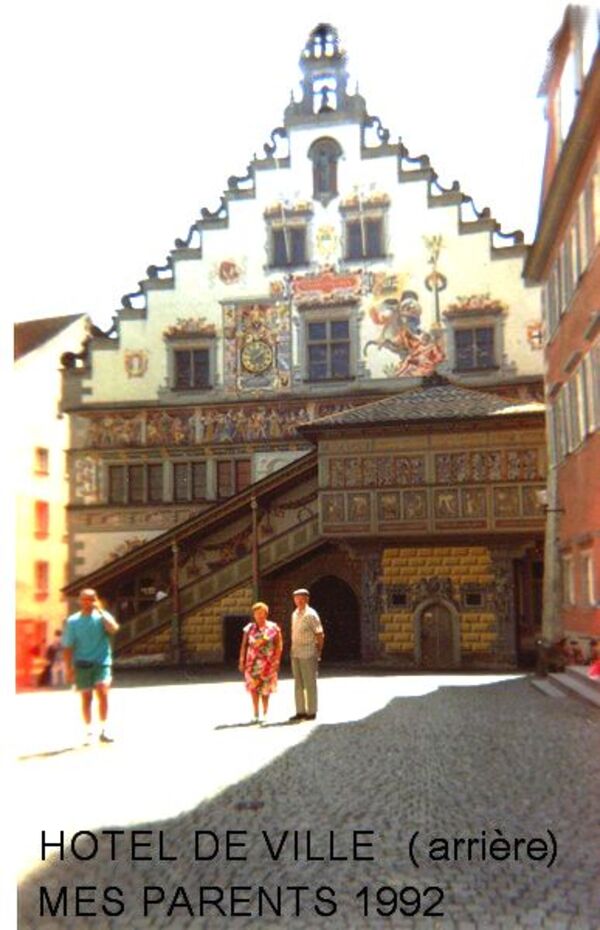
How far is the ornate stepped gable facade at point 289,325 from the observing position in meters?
28.8

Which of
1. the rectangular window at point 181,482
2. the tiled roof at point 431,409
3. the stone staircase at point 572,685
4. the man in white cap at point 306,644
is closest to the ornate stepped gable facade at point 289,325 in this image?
the rectangular window at point 181,482

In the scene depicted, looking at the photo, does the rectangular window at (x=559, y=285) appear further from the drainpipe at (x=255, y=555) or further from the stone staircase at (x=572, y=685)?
the drainpipe at (x=255, y=555)

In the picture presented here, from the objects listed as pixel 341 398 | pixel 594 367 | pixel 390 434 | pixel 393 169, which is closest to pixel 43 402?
pixel 594 367

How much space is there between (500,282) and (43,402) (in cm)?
1961

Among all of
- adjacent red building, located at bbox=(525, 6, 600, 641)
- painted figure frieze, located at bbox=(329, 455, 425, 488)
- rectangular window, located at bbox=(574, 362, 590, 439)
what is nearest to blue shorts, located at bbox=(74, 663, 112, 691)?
adjacent red building, located at bbox=(525, 6, 600, 641)

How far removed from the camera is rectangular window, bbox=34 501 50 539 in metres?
6.30

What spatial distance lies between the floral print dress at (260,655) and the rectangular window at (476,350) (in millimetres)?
16909

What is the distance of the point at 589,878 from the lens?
5719 millimetres

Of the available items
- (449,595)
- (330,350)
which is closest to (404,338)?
(330,350)

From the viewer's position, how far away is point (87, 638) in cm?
1012

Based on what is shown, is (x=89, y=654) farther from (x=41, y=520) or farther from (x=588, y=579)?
(x=588, y=579)

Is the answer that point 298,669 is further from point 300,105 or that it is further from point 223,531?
point 300,105

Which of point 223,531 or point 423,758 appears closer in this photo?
point 423,758

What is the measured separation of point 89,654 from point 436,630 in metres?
15.7
